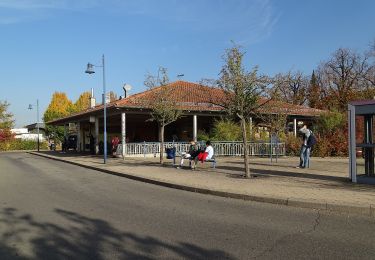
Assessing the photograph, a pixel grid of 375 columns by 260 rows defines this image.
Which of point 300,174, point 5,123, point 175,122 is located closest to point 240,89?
point 300,174

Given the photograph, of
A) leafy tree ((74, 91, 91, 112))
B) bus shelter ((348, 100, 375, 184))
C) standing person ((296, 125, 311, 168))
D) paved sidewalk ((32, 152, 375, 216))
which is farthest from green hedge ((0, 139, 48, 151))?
bus shelter ((348, 100, 375, 184))

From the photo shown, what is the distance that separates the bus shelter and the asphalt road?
4.04 metres

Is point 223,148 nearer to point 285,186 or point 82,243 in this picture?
point 285,186

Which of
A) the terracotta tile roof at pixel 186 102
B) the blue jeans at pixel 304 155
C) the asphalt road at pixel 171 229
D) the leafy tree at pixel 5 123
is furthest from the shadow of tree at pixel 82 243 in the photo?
the leafy tree at pixel 5 123

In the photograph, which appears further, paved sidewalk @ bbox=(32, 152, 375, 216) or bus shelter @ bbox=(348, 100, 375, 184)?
bus shelter @ bbox=(348, 100, 375, 184)

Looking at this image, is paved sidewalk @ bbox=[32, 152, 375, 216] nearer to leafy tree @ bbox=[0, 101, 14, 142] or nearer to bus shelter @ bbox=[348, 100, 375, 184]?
bus shelter @ bbox=[348, 100, 375, 184]

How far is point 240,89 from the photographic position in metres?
15.2

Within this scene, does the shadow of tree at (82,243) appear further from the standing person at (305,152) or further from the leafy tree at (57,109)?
the leafy tree at (57,109)

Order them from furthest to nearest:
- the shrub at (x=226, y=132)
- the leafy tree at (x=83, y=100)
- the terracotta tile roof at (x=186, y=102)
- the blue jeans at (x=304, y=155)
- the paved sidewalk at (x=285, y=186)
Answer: the leafy tree at (x=83, y=100)
the shrub at (x=226, y=132)
the terracotta tile roof at (x=186, y=102)
the blue jeans at (x=304, y=155)
the paved sidewalk at (x=285, y=186)

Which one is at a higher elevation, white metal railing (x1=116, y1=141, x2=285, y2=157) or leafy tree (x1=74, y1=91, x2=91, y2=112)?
leafy tree (x1=74, y1=91, x2=91, y2=112)

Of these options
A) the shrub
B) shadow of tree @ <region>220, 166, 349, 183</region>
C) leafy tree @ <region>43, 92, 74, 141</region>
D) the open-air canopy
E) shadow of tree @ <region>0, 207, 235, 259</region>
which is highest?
leafy tree @ <region>43, 92, 74, 141</region>

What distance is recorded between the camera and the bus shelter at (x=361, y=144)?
12.8 meters

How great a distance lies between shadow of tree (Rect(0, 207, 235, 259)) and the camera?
632cm

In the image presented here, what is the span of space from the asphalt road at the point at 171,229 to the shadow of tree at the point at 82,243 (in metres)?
0.01
